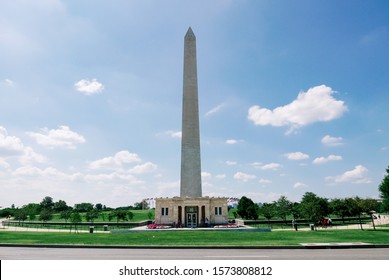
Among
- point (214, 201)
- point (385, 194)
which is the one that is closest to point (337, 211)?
point (385, 194)

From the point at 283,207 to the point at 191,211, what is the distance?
62.9 feet

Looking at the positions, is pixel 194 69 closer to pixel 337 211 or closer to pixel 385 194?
pixel 385 194

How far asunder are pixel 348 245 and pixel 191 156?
36835mm

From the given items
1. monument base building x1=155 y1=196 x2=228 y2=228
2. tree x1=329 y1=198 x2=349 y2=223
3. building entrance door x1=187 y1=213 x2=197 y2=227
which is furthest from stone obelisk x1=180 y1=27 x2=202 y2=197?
tree x1=329 y1=198 x2=349 y2=223

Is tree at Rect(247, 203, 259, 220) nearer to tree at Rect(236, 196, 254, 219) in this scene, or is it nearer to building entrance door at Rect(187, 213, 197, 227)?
tree at Rect(236, 196, 254, 219)

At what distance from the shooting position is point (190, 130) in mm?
56312

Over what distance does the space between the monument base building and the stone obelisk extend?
Answer: 220cm

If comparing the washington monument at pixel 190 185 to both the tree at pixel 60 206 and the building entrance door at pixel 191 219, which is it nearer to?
the building entrance door at pixel 191 219

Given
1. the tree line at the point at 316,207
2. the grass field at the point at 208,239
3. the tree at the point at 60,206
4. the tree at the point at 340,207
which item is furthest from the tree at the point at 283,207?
the tree at the point at 60,206

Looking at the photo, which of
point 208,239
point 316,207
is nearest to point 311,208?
point 316,207

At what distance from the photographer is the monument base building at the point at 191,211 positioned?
174 feet
